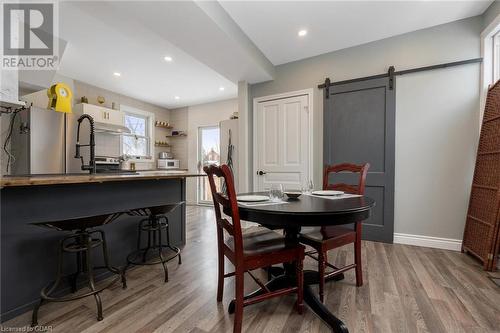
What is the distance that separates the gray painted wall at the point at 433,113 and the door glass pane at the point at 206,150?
3722 millimetres

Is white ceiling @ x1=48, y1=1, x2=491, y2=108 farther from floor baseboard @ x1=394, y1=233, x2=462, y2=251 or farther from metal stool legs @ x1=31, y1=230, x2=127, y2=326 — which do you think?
floor baseboard @ x1=394, y1=233, x2=462, y2=251

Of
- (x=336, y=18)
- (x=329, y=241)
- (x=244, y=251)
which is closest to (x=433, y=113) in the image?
(x=336, y=18)

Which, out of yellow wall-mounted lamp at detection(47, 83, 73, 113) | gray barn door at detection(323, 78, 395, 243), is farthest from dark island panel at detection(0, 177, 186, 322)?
gray barn door at detection(323, 78, 395, 243)

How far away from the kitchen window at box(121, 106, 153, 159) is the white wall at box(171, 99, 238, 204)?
913 millimetres

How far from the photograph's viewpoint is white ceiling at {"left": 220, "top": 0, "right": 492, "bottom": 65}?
7.63 ft

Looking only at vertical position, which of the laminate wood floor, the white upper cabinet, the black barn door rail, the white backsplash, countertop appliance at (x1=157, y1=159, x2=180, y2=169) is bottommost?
the laminate wood floor

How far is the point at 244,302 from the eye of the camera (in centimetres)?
127

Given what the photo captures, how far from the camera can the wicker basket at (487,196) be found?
207 cm

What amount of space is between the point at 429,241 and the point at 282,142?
2280 mm

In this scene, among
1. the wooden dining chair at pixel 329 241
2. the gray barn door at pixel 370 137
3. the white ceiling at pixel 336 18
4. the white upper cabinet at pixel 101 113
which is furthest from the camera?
the white upper cabinet at pixel 101 113

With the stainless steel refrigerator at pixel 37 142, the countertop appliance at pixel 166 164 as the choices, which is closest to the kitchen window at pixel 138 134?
the countertop appliance at pixel 166 164

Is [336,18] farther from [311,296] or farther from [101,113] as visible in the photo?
[101,113]

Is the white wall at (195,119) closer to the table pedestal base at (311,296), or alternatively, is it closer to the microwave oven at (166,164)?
the microwave oven at (166,164)

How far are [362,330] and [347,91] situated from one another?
2764mm
